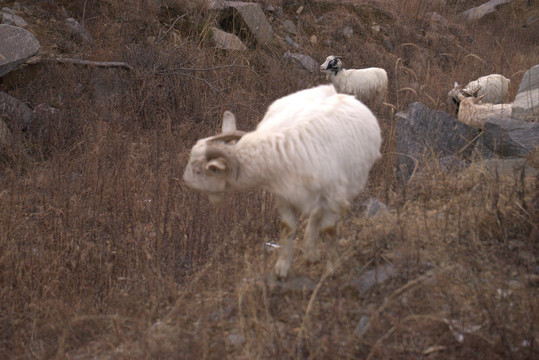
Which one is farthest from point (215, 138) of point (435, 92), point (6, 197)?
point (435, 92)

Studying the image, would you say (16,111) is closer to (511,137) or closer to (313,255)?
(313,255)

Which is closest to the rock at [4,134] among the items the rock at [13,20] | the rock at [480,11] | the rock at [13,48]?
the rock at [13,48]

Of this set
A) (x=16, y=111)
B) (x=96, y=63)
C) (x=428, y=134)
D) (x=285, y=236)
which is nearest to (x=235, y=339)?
(x=285, y=236)

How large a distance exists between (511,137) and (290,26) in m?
8.42

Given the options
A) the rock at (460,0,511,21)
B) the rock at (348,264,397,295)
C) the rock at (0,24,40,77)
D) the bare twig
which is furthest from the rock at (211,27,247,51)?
the rock at (460,0,511,21)

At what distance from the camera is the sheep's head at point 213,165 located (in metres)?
3.31

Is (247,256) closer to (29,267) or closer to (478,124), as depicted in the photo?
(29,267)

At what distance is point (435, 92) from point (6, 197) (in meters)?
7.87

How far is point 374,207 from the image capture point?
4848 millimetres

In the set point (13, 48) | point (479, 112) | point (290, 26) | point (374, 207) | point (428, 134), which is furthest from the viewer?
point (290, 26)

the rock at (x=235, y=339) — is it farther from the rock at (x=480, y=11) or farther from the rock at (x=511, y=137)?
the rock at (x=480, y=11)

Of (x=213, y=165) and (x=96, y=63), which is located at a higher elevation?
(x=213, y=165)

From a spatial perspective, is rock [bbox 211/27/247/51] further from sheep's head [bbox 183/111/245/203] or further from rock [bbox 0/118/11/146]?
sheep's head [bbox 183/111/245/203]

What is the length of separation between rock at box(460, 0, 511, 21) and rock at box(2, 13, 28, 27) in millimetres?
14761
